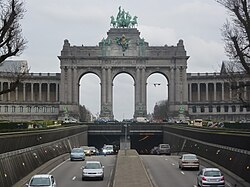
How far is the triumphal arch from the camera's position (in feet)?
625

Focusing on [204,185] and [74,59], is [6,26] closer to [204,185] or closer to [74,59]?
[204,185]

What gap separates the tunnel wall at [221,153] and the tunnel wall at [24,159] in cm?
1802

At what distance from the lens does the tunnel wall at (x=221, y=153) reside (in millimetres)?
47419

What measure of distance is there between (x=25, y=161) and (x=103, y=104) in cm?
13900

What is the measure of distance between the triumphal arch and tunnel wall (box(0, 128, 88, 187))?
106213mm

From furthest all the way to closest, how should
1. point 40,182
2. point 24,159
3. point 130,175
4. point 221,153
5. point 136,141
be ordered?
point 136,141 → point 221,153 → point 24,159 → point 130,175 → point 40,182

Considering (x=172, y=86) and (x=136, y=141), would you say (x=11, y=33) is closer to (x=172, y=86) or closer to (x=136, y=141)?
(x=136, y=141)

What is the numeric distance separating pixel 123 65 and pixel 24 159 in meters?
140

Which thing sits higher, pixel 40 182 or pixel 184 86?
pixel 184 86

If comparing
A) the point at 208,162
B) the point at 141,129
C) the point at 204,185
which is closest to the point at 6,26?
the point at 204,185

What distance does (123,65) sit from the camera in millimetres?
191000

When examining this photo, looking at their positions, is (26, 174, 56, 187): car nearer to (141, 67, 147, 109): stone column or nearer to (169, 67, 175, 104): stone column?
(141, 67, 147, 109): stone column

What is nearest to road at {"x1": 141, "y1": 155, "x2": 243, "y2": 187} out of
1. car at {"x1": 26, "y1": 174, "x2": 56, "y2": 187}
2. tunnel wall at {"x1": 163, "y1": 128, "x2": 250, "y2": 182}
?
tunnel wall at {"x1": 163, "y1": 128, "x2": 250, "y2": 182}

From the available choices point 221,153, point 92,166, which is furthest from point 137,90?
point 92,166
